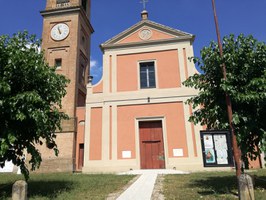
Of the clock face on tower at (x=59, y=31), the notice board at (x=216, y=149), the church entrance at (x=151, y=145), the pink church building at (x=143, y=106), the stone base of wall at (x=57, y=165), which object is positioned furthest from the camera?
the clock face on tower at (x=59, y=31)

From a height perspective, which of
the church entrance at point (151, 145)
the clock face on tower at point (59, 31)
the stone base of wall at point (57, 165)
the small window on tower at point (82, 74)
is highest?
the clock face on tower at point (59, 31)

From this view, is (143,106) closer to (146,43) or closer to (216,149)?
(146,43)

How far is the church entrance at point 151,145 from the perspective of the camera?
54.4 feet

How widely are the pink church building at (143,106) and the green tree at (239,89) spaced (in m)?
8.52

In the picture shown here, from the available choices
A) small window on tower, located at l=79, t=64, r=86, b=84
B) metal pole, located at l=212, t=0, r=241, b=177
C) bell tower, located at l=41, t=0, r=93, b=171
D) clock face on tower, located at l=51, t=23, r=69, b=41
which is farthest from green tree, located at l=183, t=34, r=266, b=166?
clock face on tower, located at l=51, t=23, r=69, b=41

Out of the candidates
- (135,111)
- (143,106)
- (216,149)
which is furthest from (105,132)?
(216,149)

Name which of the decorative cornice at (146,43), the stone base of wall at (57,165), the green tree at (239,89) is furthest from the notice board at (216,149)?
the stone base of wall at (57,165)

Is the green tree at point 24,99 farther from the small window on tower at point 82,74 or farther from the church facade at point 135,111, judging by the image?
the small window on tower at point 82,74

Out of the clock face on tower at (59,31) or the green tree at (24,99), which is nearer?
the green tree at (24,99)

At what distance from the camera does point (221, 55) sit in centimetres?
735

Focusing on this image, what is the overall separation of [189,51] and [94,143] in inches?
388

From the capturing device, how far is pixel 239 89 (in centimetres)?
715

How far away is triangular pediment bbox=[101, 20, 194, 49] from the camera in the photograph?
18672 millimetres

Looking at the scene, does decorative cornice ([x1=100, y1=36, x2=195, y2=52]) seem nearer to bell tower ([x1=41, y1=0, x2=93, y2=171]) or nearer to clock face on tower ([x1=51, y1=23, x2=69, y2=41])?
bell tower ([x1=41, y1=0, x2=93, y2=171])
